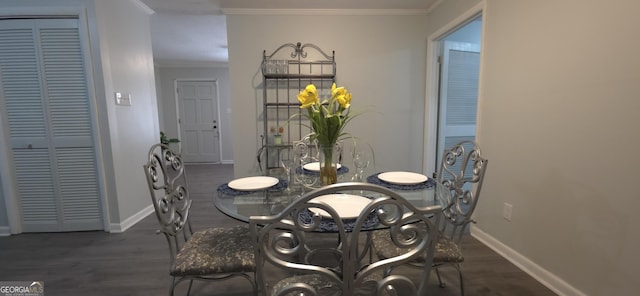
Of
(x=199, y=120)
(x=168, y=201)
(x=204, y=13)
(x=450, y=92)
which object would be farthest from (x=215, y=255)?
(x=199, y=120)

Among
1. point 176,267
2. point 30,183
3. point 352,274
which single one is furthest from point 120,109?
point 352,274

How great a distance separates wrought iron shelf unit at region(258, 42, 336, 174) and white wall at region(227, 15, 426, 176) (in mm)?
93

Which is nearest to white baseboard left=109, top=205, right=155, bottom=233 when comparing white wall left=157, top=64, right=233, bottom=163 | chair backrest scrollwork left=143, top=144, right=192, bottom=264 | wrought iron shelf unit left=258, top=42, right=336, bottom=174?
wrought iron shelf unit left=258, top=42, right=336, bottom=174

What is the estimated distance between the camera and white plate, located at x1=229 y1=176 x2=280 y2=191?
1.46m

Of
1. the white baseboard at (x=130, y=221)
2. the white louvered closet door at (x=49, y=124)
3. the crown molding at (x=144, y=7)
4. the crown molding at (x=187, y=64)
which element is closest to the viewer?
the white louvered closet door at (x=49, y=124)

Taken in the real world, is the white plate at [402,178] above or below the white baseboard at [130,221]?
above

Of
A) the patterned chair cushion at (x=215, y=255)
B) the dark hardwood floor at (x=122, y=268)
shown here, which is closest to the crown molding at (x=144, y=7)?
the dark hardwood floor at (x=122, y=268)

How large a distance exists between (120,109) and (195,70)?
12.9ft

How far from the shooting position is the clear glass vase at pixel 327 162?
1364 mm

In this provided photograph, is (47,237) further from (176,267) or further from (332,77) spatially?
(332,77)

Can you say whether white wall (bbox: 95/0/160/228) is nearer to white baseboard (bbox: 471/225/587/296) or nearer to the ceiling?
the ceiling

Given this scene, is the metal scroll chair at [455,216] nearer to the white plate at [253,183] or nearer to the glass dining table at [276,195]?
the glass dining table at [276,195]

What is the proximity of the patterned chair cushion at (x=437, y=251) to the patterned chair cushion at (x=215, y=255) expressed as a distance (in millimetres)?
644

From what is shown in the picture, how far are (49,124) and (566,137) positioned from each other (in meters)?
4.03
